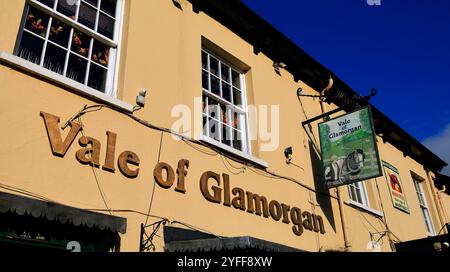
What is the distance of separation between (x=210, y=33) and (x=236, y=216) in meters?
3.44

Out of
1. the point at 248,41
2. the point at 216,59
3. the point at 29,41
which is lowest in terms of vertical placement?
the point at 29,41

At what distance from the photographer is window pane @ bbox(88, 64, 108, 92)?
5342 millimetres

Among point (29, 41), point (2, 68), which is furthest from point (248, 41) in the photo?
point (2, 68)

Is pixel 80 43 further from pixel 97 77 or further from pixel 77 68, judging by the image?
pixel 97 77

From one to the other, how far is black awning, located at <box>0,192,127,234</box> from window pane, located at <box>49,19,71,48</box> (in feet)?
7.64

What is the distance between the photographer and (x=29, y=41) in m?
4.82

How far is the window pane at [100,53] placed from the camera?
18.0 ft

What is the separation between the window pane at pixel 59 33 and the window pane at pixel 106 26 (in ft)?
1.78

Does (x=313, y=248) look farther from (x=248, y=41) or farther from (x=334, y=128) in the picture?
(x=248, y=41)

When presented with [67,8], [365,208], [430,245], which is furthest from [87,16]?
[430,245]

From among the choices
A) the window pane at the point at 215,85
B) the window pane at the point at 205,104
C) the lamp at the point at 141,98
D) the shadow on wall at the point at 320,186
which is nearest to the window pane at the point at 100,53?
the lamp at the point at 141,98

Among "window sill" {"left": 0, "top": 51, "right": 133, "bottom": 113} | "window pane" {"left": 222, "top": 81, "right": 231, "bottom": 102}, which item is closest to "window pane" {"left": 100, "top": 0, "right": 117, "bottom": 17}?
"window sill" {"left": 0, "top": 51, "right": 133, "bottom": 113}

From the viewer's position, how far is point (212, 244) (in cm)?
470
